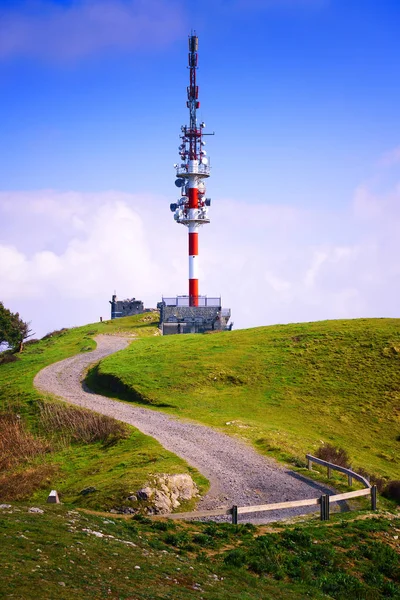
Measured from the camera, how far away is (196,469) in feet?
109

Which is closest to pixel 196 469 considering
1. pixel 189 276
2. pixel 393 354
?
pixel 393 354

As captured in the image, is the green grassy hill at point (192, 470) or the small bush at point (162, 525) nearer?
the green grassy hill at point (192, 470)

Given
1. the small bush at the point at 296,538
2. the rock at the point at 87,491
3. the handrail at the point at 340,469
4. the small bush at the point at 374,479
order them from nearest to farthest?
the small bush at the point at 296,538
the rock at the point at 87,491
the handrail at the point at 340,469
the small bush at the point at 374,479

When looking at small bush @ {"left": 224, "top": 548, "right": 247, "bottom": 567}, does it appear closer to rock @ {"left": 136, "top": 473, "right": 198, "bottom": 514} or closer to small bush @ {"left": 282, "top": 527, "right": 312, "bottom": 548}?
small bush @ {"left": 282, "top": 527, "right": 312, "bottom": 548}

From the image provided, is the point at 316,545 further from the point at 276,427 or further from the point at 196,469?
the point at 276,427

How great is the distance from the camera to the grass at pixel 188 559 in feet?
53.4

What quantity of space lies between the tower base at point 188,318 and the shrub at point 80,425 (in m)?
43.4

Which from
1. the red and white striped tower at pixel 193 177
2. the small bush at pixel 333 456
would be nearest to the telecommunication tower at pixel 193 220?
the red and white striped tower at pixel 193 177

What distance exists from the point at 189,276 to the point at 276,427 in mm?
52682

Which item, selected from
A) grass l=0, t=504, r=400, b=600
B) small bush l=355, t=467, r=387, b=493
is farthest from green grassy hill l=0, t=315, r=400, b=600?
small bush l=355, t=467, r=387, b=493

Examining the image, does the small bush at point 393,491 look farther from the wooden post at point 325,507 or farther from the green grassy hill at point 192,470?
the wooden post at point 325,507

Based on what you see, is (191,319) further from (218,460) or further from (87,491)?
(87,491)

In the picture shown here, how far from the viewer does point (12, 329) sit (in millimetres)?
93438

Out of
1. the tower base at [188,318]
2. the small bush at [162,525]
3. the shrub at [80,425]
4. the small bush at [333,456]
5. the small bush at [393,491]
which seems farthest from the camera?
the tower base at [188,318]
